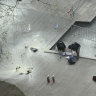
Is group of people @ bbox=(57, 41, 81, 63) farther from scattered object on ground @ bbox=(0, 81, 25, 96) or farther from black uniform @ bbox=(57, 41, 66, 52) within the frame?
scattered object on ground @ bbox=(0, 81, 25, 96)

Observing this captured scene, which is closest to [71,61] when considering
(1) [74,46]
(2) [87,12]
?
(1) [74,46]

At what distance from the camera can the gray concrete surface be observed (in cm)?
1809

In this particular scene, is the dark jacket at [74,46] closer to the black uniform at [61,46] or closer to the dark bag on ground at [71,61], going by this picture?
the black uniform at [61,46]

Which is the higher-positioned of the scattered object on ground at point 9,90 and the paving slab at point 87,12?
the paving slab at point 87,12

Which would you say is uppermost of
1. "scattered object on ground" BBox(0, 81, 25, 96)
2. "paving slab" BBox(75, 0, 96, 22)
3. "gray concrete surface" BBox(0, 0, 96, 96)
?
"paving slab" BBox(75, 0, 96, 22)

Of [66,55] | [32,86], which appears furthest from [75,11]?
[32,86]

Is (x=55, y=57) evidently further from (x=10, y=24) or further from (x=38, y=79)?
(x=10, y=24)

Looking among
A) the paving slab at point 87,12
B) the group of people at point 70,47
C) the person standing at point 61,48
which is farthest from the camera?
the paving slab at point 87,12

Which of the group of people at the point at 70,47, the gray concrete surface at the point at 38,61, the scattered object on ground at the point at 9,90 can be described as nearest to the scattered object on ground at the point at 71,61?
the gray concrete surface at the point at 38,61

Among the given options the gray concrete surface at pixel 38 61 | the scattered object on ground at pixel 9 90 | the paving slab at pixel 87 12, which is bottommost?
the scattered object on ground at pixel 9 90

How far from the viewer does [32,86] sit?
18.6 m

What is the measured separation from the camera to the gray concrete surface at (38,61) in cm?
1809

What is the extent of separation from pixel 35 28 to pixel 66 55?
4928mm

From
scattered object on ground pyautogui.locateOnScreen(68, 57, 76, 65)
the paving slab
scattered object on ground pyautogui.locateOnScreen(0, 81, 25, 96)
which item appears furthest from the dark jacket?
scattered object on ground pyautogui.locateOnScreen(0, 81, 25, 96)
